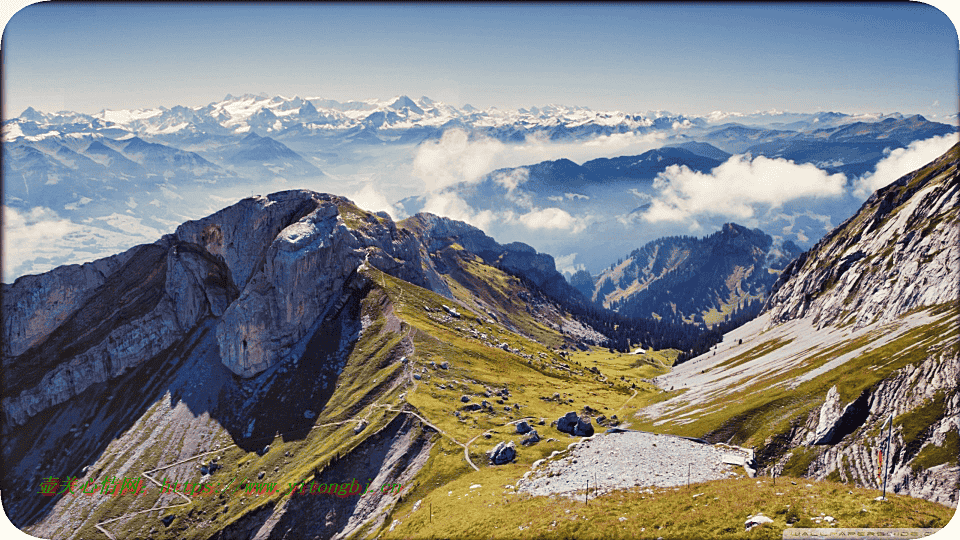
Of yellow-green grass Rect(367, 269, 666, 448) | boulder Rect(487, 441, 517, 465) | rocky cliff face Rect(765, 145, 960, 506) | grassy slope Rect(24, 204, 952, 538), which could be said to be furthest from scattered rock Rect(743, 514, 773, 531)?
boulder Rect(487, 441, 517, 465)

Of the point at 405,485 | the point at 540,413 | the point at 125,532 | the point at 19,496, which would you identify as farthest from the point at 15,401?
the point at 540,413

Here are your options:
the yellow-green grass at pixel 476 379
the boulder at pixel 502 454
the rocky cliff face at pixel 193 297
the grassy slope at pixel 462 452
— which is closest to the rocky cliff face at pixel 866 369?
the grassy slope at pixel 462 452

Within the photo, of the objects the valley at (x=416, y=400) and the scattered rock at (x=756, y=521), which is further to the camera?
the valley at (x=416, y=400)

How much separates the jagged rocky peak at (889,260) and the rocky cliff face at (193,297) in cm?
11395

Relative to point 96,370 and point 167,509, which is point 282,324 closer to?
point 167,509

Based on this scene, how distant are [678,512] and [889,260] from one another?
340 feet

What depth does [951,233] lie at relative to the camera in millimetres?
84562

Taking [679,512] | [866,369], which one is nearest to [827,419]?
[866,369]

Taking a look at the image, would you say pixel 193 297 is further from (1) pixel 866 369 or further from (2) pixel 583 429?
(1) pixel 866 369

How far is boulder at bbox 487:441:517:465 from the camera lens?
6606 centimetres

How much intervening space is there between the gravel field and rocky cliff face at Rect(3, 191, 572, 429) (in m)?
83.5

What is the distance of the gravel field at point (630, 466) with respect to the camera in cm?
4762

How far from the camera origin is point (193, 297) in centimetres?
13850

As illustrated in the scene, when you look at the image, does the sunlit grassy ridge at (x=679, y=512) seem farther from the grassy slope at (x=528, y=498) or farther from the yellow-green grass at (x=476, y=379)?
the yellow-green grass at (x=476, y=379)
